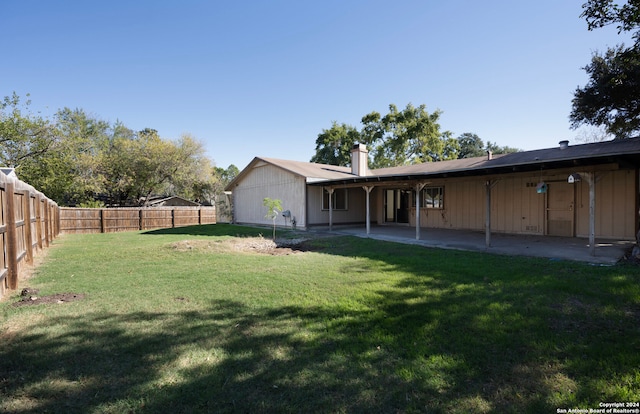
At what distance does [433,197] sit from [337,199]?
4650mm

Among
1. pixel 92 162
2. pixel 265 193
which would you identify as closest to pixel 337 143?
pixel 265 193

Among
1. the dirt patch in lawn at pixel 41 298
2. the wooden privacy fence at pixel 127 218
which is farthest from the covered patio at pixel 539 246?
the wooden privacy fence at pixel 127 218

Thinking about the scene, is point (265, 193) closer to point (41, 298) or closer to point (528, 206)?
point (528, 206)

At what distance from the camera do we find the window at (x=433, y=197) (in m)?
14.1

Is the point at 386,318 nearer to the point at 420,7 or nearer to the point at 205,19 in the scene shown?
the point at 420,7

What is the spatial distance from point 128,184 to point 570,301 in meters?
27.4

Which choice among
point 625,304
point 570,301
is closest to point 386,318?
point 570,301

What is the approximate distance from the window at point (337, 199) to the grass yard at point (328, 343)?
398 inches

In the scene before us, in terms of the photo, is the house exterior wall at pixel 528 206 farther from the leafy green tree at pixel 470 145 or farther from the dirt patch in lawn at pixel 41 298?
the leafy green tree at pixel 470 145

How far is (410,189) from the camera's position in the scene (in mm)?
15633

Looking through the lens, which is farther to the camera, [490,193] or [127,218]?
[127,218]

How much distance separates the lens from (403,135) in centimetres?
3023

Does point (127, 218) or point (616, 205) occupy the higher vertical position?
point (616, 205)

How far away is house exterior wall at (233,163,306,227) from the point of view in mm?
15469
